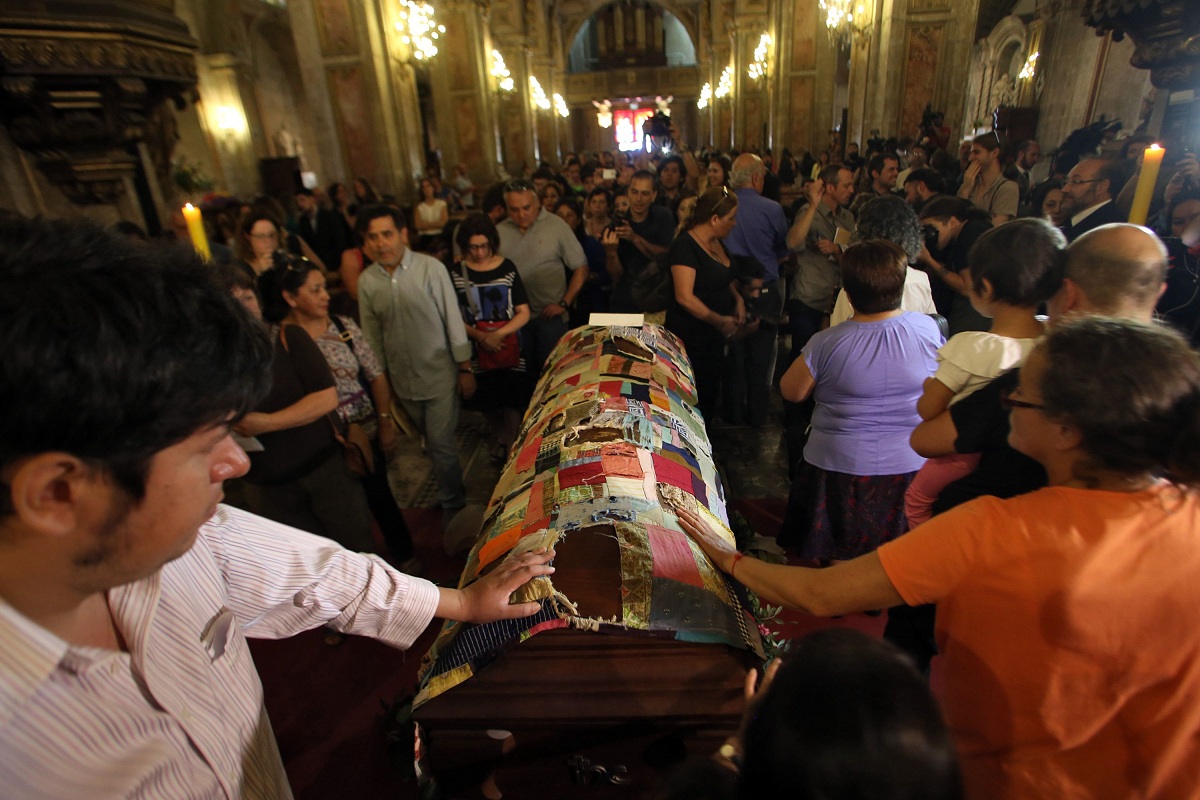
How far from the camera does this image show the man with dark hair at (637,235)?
4422mm

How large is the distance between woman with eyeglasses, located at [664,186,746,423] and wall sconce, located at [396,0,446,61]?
22.0ft

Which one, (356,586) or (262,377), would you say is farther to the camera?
(356,586)

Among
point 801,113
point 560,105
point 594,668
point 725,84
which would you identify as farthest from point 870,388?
point 560,105

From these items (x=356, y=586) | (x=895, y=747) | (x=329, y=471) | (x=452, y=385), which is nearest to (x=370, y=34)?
(x=452, y=385)

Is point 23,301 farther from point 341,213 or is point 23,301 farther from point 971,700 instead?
point 341,213

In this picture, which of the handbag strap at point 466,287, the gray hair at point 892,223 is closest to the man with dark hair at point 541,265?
the handbag strap at point 466,287

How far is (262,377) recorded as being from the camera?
0.75 metres

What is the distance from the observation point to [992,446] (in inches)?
61.8

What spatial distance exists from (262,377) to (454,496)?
9.44 feet

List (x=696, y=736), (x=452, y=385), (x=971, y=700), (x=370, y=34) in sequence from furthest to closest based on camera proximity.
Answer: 1. (x=370, y=34)
2. (x=452, y=385)
3. (x=696, y=736)
4. (x=971, y=700)

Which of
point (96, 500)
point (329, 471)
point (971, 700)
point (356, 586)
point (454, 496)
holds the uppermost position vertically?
point (96, 500)

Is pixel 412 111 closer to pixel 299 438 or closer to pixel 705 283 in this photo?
pixel 705 283

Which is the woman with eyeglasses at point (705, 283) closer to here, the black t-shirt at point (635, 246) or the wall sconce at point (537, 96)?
the black t-shirt at point (635, 246)

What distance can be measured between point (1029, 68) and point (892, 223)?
14.6 meters
